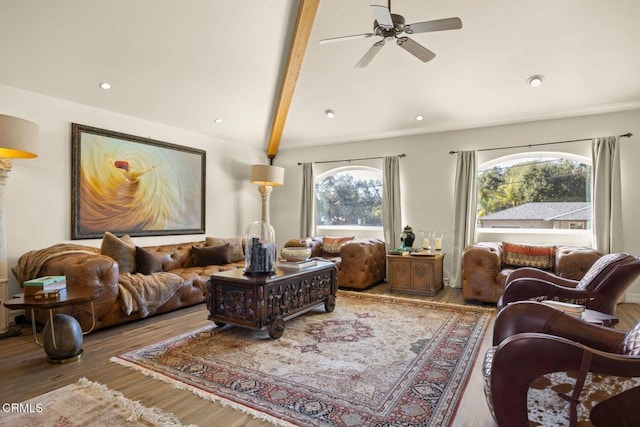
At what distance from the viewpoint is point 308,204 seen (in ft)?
22.0

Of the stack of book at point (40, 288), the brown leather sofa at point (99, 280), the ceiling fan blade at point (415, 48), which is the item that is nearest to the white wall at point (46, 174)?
the brown leather sofa at point (99, 280)

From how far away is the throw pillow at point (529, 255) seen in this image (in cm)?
440

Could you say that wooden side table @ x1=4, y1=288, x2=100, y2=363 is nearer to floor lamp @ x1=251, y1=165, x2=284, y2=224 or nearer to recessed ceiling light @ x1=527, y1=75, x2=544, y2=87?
floor lamp @ x1=251, y1=165, x2=284, y2=224

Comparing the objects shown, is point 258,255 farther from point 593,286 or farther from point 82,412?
point 593,286

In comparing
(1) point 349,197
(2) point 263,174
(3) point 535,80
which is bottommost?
(1) point 349,197

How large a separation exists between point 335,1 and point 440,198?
3290mm

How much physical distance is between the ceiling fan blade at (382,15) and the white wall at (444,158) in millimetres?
3142

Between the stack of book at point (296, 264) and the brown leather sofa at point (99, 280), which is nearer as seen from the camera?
the brown leather sofa at point (99, 280)

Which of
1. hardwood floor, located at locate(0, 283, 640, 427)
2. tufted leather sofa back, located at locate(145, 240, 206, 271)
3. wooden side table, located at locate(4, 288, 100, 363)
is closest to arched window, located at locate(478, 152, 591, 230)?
hardwood floor, located at locate(0, 283, 640, 427)

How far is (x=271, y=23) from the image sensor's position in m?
4.15

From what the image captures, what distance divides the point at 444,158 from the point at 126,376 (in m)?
5.05

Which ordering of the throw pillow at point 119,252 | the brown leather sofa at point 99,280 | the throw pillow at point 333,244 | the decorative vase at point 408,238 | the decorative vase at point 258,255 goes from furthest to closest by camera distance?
the throw pillow at point 333,244
the decorative vase at point 408,238
the throw pillow at point 119,252
the decorative vase at point 258,255
the brown leather sofa at point 99,280

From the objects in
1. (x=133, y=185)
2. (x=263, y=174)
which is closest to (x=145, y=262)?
(x=133, y=185)

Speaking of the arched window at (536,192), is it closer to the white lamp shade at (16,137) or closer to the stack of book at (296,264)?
the stack of book at (296,264)
